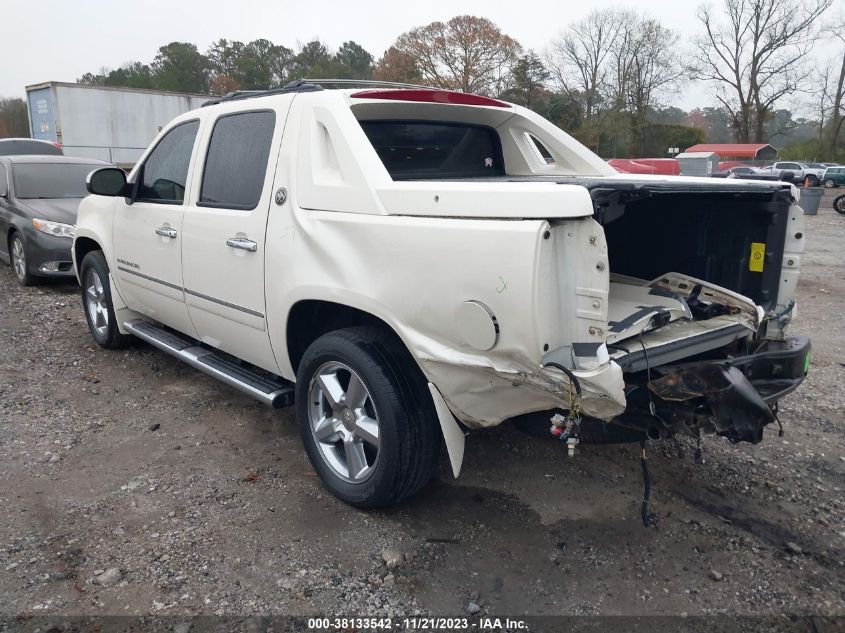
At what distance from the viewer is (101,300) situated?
18.7 feet

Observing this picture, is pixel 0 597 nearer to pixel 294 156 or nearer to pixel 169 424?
pixel 169 424

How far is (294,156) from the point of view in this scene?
3459 mm

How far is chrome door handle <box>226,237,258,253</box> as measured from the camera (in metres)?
3.59

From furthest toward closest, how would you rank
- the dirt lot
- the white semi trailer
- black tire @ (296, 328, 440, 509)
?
the white semi trailer, black tire @ (296, 328, 440, 509), the dirt lot

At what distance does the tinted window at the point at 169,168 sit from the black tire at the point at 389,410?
1.80 metres

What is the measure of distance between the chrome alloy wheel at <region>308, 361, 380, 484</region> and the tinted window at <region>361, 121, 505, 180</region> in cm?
123

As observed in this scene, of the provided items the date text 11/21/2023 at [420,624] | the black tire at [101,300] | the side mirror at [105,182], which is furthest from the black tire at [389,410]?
the black tire at [101,300]

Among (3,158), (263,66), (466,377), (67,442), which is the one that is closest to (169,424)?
(67,442)

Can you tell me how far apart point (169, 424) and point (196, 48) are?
215 ft

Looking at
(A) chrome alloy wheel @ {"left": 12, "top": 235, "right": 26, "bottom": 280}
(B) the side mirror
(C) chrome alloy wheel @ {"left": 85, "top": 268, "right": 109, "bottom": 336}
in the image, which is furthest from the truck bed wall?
(A) chrome alloy wheel @ {"left": 12, "top": 235, "right": 26, "bottom": 280}

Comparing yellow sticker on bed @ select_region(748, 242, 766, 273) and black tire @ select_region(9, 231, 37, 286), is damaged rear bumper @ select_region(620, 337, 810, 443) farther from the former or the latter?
black tire @ select_region(9, 231, 37, 286)

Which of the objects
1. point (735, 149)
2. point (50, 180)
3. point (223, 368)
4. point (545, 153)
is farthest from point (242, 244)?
point (735, 149)

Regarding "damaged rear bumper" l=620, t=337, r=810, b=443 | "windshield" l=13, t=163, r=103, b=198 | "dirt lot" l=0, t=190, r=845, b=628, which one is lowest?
"dirt lot" l=0, t=190, r=845, b=628

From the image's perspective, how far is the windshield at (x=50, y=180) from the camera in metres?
9.05
